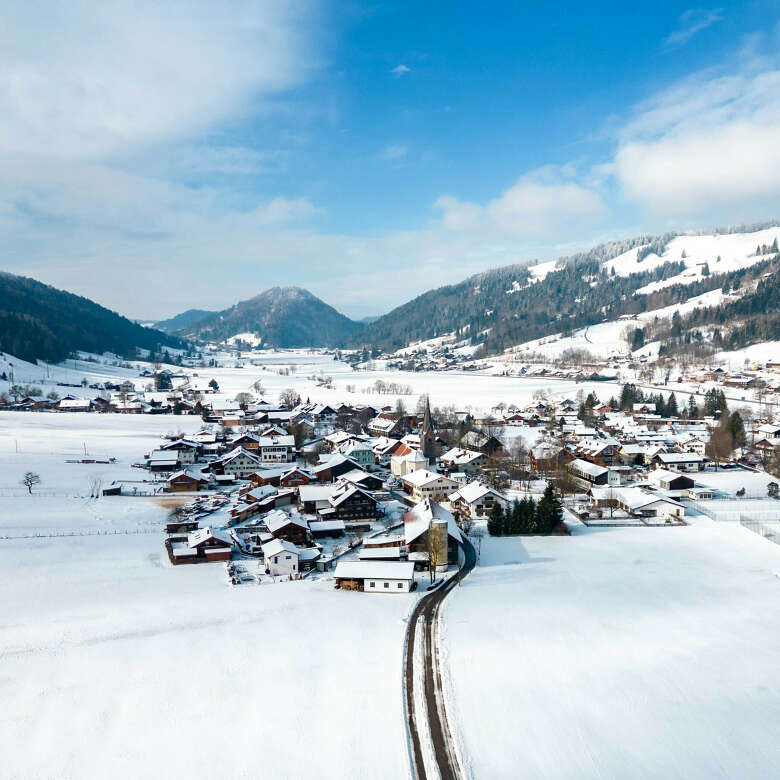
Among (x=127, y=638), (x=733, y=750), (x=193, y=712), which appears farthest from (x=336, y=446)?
(x=733, y=750)

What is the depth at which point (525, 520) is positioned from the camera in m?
24.6

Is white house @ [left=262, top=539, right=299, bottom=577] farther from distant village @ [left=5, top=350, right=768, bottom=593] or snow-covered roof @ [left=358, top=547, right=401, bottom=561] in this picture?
snow-covered roof @ [left=358, top=547, right=401, bottom=561]

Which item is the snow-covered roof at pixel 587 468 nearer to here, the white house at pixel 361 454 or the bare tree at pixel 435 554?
the white house at pixel 361 454

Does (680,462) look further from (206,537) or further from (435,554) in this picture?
(206,537)

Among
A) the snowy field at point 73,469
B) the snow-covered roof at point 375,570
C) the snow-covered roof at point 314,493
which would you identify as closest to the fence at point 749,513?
the snow-covered roof at point 375,570

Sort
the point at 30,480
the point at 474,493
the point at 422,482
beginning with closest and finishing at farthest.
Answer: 1. the point at 474,493
2. the point at 30,480
3. the point at 422,482

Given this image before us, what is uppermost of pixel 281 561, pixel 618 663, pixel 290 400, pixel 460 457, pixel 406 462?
pixel 290 400

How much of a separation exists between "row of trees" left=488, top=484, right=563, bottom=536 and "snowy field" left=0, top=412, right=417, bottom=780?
8.10m

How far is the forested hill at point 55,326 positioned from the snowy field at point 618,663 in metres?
100

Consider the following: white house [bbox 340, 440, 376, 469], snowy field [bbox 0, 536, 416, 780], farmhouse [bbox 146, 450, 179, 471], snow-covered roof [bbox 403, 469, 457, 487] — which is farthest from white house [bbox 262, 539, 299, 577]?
farmhouse [bbox 146, 450, 179, 471]

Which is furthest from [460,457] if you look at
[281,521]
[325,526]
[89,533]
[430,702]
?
[430,702]

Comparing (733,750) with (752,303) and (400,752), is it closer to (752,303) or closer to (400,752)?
(400,752)

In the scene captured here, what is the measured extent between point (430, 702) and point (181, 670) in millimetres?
6303

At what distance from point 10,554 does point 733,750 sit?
2416cm
